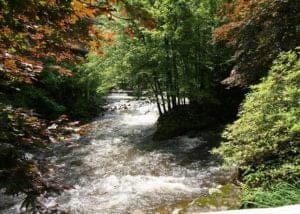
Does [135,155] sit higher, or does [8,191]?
[8,191]

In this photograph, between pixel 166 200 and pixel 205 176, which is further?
pixel 205 176

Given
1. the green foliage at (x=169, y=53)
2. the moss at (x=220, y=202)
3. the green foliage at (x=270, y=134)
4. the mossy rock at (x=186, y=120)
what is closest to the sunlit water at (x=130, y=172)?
the mossy rock at (x=186, y=120)

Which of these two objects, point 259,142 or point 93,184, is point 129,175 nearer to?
point 93,184

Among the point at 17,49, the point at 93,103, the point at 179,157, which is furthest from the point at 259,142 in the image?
the point at 93,103

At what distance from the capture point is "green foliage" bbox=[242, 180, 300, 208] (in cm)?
503

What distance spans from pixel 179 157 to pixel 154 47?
167 inches

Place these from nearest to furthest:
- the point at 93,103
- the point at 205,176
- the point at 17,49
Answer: the point at 17,49, the point at 205,176, the point at 93,103

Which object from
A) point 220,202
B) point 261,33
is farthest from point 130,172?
point 261,33

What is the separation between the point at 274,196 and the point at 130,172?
6.18 meters

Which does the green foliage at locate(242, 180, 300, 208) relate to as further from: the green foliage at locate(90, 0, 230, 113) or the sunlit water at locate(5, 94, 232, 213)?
the green foliage at locate(90, 0, 230, 113)

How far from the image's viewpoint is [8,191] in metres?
4.07

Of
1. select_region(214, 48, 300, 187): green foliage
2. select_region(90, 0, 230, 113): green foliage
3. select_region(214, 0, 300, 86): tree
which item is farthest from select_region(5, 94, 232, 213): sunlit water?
select_region(214, 0, 300, 86): tree

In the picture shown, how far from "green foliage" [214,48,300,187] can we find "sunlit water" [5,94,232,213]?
217 centimetres

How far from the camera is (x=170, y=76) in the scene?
49.8 ft
